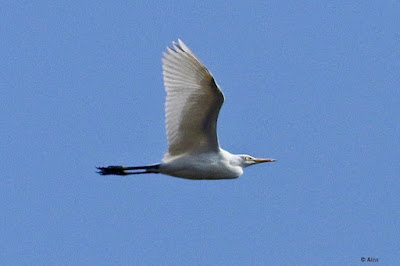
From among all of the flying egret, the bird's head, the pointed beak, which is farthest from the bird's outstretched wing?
the pointed beak

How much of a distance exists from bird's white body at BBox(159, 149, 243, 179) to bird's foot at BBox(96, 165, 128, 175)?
0.97 meters

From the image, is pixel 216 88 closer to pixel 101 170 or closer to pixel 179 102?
pixel 179 102

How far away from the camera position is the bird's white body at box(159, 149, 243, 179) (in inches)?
653

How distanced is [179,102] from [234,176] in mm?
1694

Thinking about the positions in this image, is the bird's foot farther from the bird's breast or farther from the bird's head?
the bird's head

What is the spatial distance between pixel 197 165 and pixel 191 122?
0.74 meters

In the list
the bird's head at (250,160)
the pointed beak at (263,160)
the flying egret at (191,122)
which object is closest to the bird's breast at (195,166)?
the flying egret at (191,122)

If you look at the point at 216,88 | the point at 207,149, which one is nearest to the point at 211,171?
the point at 207,149

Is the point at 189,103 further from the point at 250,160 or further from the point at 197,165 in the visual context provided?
the point at 250,160

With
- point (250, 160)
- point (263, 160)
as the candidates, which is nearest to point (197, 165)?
point (250, 160)

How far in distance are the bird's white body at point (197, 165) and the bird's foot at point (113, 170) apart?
3.19ft

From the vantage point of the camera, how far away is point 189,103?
53.3 feet

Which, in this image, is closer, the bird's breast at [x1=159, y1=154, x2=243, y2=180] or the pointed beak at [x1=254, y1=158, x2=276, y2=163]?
the bird's breast at [x1=159, y1=154, x2=243, y2=180]

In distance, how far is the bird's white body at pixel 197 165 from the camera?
54.4 feet
